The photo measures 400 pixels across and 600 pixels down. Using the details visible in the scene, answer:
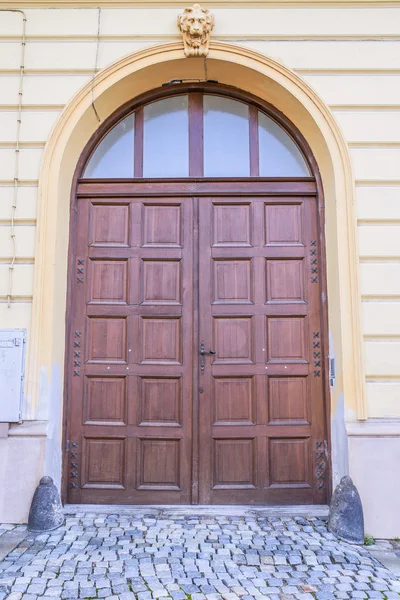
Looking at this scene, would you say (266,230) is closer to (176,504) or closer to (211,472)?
(211,472)

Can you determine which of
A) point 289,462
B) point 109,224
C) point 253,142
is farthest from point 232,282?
point 289,462

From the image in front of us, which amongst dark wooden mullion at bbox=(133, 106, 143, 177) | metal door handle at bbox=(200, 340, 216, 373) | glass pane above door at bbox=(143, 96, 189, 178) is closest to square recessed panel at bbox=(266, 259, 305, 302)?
metal door handle at bbox=(200, 340, 216, 373)

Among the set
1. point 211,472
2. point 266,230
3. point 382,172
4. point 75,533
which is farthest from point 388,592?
point 382,172

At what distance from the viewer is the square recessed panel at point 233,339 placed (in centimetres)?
420

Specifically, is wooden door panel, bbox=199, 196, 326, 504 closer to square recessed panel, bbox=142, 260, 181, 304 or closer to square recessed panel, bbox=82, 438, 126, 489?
square recessed panel, bbox=142, 260, 181, 304

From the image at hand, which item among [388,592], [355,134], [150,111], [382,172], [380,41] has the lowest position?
[388,592]

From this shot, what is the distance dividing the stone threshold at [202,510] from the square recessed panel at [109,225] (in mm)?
2394

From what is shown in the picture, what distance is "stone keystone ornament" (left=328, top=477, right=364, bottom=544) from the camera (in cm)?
352

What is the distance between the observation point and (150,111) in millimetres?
4621

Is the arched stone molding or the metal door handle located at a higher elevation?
the arched stone molding

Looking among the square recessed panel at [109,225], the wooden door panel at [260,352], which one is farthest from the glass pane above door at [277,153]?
the square recessed panel at [109,225]

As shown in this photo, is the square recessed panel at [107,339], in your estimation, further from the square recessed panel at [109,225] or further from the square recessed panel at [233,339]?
the square recessed panel at [233,339]

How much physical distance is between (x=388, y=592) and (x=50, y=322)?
Answer: 3.16 metres

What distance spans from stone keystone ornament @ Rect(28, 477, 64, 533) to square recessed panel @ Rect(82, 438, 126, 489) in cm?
41
